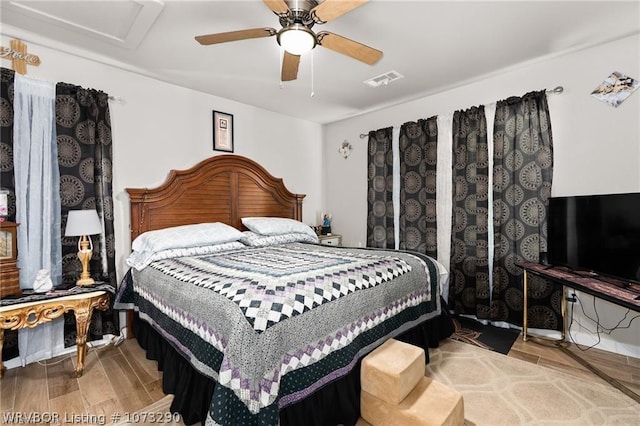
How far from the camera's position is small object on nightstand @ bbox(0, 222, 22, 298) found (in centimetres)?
209

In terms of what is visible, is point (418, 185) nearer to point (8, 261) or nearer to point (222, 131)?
point (222, 131)

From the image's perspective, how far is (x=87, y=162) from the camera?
2641 millimetres

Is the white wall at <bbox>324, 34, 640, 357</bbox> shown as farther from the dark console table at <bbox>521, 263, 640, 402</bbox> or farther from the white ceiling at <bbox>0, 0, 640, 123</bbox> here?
the dark console table at <bbox>521, 263, 640, 402</bbox>

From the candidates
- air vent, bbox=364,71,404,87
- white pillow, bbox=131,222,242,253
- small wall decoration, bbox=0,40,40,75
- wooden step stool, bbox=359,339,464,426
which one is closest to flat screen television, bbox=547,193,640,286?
wooden step stool, bbox=359,339,464,426

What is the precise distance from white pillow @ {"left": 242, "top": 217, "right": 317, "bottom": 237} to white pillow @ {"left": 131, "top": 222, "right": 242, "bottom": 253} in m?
0.39

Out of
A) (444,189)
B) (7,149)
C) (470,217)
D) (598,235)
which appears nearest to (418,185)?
(444,189)

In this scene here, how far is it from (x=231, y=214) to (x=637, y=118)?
12.6 ft

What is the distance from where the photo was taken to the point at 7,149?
7.52 ft

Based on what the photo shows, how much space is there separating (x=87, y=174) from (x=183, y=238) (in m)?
0.96

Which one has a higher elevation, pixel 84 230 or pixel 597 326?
pixel 84 230

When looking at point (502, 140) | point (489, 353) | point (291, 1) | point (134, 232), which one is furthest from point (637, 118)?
point (134, 232)

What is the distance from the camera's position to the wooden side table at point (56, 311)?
1971mm

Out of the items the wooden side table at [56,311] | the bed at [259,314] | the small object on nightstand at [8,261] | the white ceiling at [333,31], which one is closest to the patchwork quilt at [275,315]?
the bed at [259,314]

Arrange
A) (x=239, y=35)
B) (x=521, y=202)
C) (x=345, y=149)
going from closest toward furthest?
(x=239, y=35) < (x=521, y=202) < (x=345, y=149)
